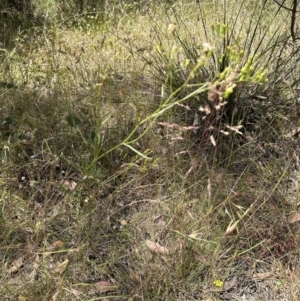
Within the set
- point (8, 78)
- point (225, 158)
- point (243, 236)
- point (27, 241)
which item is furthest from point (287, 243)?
point (8, 78)

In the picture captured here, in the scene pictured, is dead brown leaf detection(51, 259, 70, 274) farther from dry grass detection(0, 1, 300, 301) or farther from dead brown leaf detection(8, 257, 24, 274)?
dead brown leaf detection(8, 257, 24, 274)

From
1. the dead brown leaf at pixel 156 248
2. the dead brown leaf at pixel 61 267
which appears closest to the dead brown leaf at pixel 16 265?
the dead brown leaf at pixel 61 267

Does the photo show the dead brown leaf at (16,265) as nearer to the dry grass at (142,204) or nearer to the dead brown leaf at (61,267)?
the dry grass at (142,204)

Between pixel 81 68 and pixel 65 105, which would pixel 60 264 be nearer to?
pixel 65 105

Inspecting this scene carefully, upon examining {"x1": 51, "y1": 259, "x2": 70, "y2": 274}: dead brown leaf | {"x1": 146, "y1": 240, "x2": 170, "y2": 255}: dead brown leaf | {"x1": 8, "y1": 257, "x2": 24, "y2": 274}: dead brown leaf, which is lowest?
{"x1": 8, "y1": 257, "x2": 24, "y2": 274}: dead brown leaf

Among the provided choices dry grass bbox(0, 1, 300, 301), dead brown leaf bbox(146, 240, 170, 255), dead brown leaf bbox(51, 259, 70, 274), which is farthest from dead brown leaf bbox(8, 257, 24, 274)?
dead brown leaf bbox(146, 240, 170, 255)

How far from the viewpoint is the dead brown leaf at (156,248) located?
1396 millimetres

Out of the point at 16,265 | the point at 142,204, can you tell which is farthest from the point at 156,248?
the point at 16,265

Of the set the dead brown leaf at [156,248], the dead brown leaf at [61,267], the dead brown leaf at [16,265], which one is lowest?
the dead brown leaf at [16,265]

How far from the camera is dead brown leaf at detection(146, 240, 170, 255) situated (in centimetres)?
140

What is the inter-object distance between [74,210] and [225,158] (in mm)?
614

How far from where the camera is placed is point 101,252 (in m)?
1.46

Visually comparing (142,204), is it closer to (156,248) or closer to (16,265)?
(156,248)

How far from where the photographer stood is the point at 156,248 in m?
1.41
